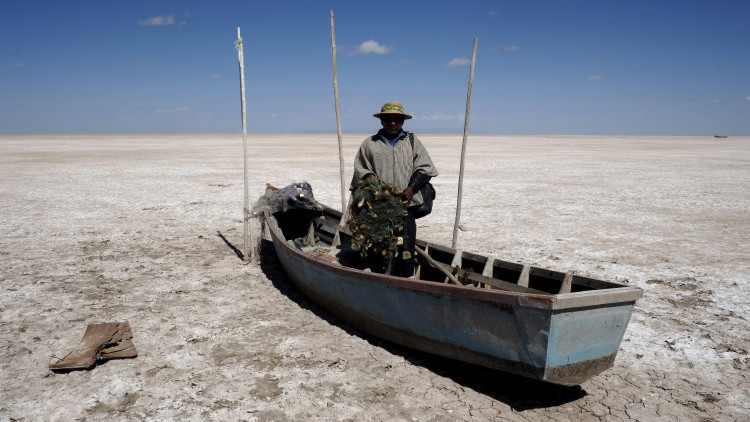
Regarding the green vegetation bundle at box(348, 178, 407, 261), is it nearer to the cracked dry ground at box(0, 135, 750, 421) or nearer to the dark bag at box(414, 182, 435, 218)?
the dark bag at box(414, 182, 435, 218)

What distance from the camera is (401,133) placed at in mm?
5641

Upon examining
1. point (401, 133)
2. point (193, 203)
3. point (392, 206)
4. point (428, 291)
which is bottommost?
point (193, 203)

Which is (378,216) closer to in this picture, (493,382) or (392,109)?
(392,109)

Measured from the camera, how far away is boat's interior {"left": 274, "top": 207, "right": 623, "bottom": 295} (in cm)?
493

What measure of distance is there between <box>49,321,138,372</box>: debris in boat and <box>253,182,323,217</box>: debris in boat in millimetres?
3389

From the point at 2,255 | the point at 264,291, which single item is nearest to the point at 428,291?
the point at 264,291

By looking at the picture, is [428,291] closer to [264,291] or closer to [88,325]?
[264,291]

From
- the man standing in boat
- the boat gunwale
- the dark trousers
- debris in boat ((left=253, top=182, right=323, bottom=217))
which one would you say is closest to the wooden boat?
the boat gunwale

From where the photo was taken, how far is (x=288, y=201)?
8578 mm

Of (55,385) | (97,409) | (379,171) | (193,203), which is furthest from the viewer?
(193,203)

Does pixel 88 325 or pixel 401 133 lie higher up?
pixel 401 133

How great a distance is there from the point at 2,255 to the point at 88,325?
425cm

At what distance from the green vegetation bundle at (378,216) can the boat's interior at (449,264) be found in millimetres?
761

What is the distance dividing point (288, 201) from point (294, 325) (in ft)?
10.7
